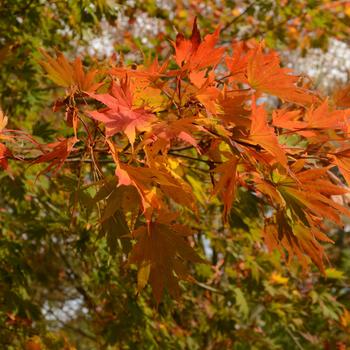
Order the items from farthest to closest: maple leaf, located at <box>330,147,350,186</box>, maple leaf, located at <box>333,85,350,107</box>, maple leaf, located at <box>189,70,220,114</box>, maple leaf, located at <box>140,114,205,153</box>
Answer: maple leaf, located at <box>333,85,350,107</box> → maple leaf, located at <box>330,147,350,186</box> → maple leaf, located at <box>189,70,220,114</box> → maple leaf, located at <box>140,114,205,153</box>

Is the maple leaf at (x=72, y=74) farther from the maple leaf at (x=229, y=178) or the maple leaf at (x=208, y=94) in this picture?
the maple leaf at (x=229, y=178)

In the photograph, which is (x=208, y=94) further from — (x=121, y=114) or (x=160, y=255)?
(x=160, y=255)

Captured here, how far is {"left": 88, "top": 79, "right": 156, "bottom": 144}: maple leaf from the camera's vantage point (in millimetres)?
886

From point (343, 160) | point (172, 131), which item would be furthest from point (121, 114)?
point (343, 160)

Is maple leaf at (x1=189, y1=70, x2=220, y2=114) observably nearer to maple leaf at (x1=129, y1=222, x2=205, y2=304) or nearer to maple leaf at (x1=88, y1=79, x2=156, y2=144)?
maple leaf at (x1=88, y1=79, x2=156, y2=144)

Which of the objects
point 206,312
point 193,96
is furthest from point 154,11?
point 193,96

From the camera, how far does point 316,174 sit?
101 centimetres

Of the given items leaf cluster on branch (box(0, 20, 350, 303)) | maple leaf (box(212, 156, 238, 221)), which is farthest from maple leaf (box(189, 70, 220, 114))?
maple leaf (box(212, 156, 238, 221))

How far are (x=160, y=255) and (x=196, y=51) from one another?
1.42 feet

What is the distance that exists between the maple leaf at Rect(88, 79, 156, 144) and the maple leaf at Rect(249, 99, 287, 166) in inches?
7.6

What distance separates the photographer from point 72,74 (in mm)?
1012

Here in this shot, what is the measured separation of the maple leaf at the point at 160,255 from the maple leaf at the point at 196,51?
0.35 meters

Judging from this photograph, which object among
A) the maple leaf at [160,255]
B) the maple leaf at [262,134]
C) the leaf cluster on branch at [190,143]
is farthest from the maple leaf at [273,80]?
the maple leaf at [160,255]

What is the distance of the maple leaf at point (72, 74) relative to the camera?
100 centimetres
